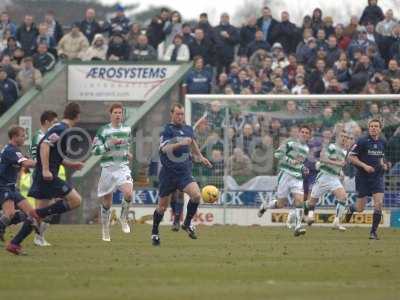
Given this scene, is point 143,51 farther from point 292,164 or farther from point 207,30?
point 292,164

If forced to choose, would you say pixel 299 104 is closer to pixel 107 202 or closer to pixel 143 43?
pixel 143 43

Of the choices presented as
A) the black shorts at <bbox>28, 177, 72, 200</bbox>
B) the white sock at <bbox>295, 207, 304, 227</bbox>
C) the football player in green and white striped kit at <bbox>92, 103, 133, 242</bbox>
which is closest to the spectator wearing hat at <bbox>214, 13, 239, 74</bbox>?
the white sock at <bbox>295, 207, 304, 227</bbox>

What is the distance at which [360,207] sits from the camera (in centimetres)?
2522

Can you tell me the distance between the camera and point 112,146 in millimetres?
22156

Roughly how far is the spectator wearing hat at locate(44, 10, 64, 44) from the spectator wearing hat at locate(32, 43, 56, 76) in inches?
30.5

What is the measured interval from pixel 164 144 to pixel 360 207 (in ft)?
19.6

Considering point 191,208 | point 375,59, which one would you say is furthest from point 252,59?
point 191,208

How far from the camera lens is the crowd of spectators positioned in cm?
3084

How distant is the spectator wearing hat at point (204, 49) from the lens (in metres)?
33.0

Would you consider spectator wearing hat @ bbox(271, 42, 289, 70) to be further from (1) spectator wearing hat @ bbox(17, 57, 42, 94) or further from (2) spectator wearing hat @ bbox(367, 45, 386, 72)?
(1) spectator wearing hat @ bbox(17, 57, 42, 94)

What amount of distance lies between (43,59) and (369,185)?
43.2 ft

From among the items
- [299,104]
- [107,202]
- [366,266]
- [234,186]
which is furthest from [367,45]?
[366,266]

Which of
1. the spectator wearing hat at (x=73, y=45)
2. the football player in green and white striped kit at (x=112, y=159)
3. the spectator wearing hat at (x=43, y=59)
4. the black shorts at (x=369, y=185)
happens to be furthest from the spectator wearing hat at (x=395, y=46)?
the football player in green and white striped kit at (x=112, y=159)

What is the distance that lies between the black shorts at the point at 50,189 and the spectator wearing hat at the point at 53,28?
53.9 feet
